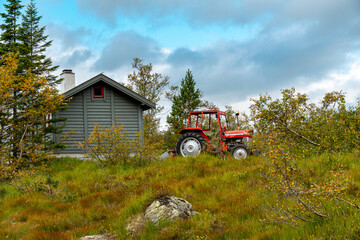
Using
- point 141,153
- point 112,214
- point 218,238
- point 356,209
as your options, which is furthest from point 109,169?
point 356,209

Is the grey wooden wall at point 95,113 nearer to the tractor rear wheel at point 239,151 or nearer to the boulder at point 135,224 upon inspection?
the tractor rear wheel at point 239,151

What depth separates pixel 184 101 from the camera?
36688 mm

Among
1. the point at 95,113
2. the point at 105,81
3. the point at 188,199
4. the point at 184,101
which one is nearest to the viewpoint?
the point at 188,199

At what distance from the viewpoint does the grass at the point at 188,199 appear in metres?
5.23

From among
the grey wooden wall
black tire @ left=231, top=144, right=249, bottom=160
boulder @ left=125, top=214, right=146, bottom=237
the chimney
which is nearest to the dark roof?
the grey wooden wall

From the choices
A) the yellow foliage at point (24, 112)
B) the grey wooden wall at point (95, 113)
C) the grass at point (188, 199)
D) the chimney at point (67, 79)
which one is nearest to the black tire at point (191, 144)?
the grass at point (188, 199)

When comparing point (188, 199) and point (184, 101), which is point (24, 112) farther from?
point (184, 101)

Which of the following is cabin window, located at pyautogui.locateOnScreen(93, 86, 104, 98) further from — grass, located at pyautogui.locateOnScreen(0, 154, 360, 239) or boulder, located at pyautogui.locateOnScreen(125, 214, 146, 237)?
boulder, located at pyautogui.locateOnScreen(125, 214, 146, 237)

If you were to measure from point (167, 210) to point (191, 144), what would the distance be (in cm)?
912

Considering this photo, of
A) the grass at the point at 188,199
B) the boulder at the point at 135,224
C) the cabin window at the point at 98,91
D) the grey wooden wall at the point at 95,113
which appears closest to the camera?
the grass at the point at 188,199

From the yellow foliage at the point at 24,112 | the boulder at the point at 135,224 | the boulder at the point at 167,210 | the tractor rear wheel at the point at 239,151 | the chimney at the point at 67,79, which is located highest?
the chimney at the point at 67,79

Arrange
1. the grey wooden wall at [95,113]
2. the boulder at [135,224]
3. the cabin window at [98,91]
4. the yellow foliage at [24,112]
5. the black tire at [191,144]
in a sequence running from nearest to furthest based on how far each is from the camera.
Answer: the boulder at [135,224] < the yellow foliage at [24,112] < the black tire at [191,144] < the grey wooden wall at [95,113] < the cabin window at [98,91]

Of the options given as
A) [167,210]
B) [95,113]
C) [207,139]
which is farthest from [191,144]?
[167,210]

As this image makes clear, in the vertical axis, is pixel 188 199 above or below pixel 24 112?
below
